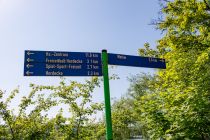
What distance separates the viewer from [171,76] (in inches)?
489

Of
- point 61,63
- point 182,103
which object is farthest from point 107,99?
point 182,103

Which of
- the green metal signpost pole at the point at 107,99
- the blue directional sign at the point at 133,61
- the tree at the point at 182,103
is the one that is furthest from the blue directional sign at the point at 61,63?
the tree at the point at 182,103

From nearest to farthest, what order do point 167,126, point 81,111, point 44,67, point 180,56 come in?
1. point 44,67
2. point 167,126
3. point 180,56
4. point 81,111

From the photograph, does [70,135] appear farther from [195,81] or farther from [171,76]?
[195,81]

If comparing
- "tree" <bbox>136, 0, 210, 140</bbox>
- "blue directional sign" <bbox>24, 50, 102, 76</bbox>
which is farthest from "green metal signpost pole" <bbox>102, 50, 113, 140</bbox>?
"tree" <bbox>136, 0, 210, 140</bbox>

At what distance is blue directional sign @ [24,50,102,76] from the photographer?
5.45 m

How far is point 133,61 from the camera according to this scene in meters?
6.41

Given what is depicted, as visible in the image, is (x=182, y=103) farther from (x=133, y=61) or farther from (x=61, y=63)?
(x=61, y=63)

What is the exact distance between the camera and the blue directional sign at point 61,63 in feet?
17.9

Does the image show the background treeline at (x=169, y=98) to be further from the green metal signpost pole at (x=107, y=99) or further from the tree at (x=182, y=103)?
the green metal signpost pole at (x=107, y=99)

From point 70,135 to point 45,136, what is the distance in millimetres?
1841

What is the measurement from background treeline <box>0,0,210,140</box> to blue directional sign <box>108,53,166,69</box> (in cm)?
405

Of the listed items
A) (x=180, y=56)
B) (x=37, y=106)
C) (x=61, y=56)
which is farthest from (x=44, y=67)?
(x=37, y=106)

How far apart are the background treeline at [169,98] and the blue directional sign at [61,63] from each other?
5.46 m
